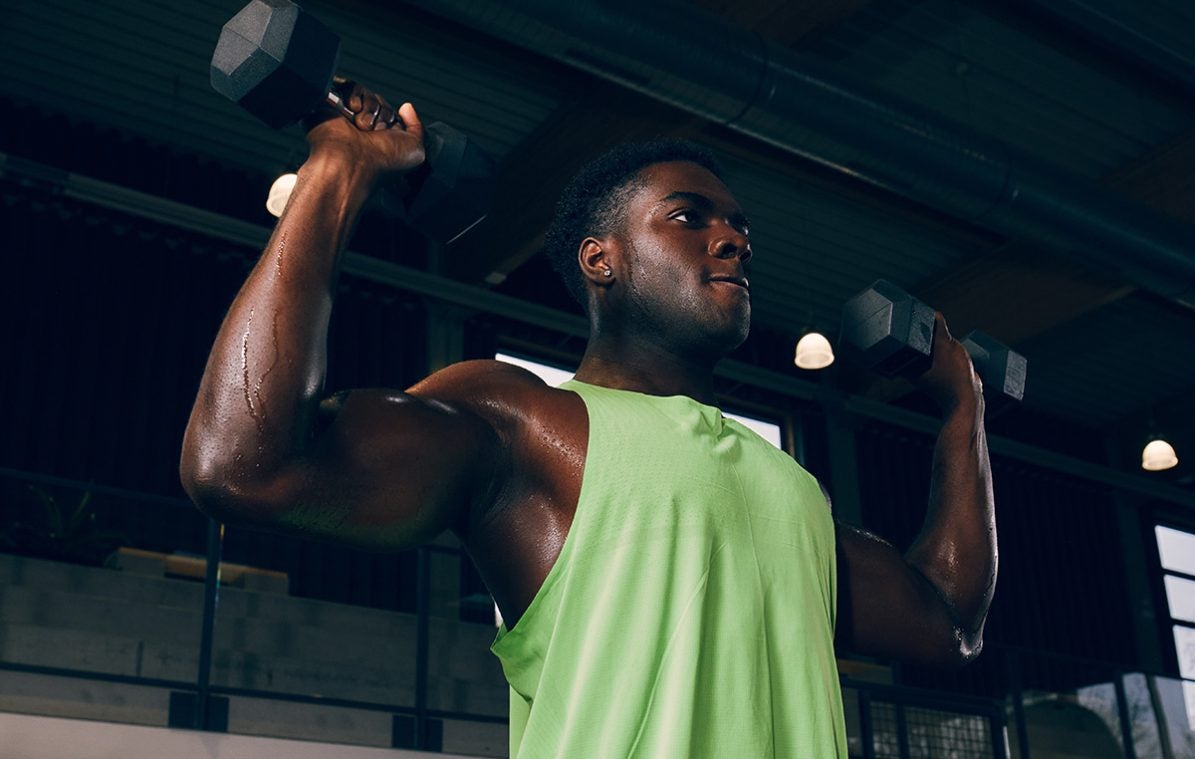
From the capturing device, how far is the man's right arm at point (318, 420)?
998mm

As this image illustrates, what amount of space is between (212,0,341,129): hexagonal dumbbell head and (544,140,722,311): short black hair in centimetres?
38

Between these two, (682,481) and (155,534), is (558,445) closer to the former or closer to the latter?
(682,481)

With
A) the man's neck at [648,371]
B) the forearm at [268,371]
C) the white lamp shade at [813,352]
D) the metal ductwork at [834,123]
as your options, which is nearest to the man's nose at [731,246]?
the man's neck at [648,371]

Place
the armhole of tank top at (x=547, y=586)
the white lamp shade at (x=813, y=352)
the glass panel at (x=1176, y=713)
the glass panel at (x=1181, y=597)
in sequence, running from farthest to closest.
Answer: the glass panel at (x=1181, y=597) → the white lamp shade at (x=813, y=352) → the glass panel at (x=1176, y=713) → the armhole of tank top at (x=547, y=586)

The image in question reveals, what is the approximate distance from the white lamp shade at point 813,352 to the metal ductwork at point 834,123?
1590 millimetres

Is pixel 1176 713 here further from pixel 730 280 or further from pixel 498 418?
pixel 498 418

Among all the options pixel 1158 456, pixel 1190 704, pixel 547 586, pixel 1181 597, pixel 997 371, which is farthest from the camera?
pixel 1181 597

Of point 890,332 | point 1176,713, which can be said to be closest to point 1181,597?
point 1176,713

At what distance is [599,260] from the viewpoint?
1.42m

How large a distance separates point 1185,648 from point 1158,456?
1824 millimetres

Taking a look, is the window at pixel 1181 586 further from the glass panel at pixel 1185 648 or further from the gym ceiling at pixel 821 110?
the gym ceiling at pixel 821 110

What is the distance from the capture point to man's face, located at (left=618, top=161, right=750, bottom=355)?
1347 millimetres

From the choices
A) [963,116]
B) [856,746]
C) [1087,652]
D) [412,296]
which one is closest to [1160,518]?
[1087,652]

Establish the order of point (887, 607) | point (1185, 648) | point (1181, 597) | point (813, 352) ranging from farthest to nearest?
point (1181, 597) < point (1185, 648) < point (813, 352) < point (887, 607)
